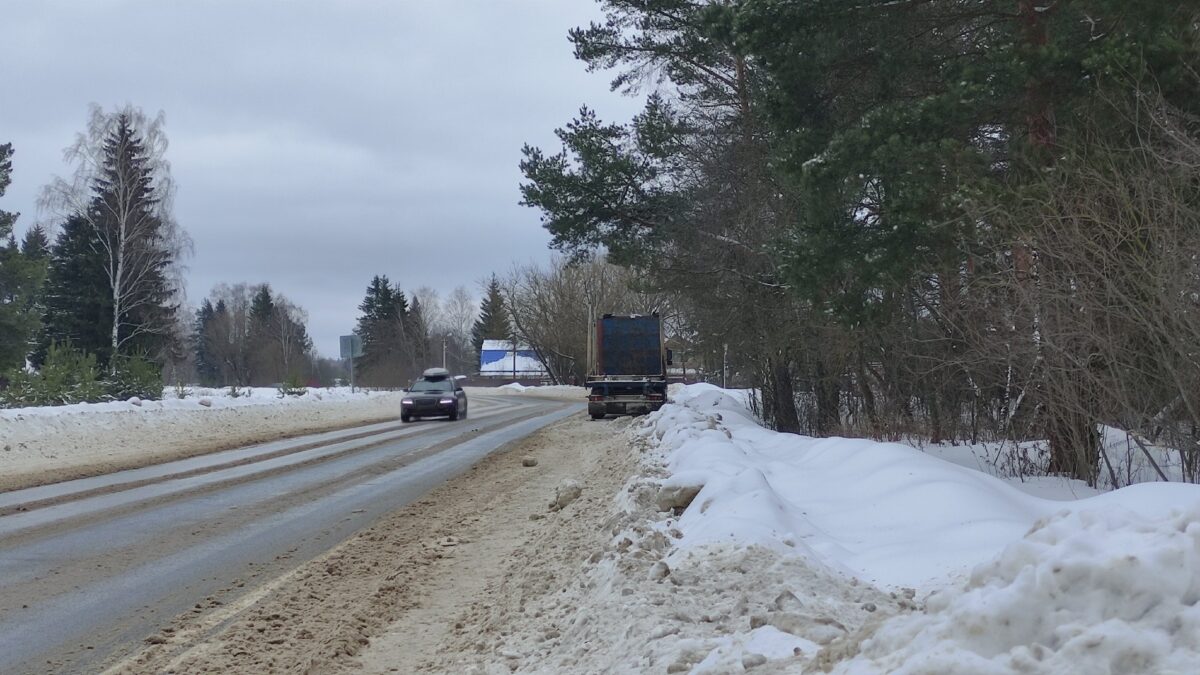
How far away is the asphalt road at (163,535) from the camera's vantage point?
644cm

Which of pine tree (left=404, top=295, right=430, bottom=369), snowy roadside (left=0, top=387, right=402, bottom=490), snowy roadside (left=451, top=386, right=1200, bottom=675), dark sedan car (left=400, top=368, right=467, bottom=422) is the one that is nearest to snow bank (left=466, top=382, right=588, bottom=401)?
pine tree (left=404, top=295, right=430, bottom=369)

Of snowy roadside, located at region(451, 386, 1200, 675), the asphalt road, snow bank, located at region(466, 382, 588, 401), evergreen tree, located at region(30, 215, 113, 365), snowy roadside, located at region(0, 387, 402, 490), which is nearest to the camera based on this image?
snowy roadside, located at region(451, 386, 1200, 675)

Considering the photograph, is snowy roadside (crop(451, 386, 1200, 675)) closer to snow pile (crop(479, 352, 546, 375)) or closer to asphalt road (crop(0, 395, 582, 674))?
asphalt road (crop(0, 395, 582, 674))

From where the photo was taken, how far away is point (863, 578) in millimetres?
5566

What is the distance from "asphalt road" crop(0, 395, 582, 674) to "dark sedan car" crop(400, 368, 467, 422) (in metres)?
12.8

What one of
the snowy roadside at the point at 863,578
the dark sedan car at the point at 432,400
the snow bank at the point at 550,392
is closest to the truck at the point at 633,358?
the dark sedan car at the point at 432,400

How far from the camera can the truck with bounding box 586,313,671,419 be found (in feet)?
104

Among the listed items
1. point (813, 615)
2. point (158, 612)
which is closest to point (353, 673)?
point (158, 612)

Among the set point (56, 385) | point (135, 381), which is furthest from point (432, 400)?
point (56, 385)

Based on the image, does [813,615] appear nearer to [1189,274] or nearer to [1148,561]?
[1148,561]

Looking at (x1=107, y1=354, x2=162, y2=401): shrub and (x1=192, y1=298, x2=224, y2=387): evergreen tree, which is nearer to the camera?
(x1=107, y1=354, x2=162, y2=401): shrub

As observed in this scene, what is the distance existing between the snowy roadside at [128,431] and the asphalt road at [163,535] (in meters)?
1.46

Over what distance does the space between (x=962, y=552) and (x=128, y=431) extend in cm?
2196

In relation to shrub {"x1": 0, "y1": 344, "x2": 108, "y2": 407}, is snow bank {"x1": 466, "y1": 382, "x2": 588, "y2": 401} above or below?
below
